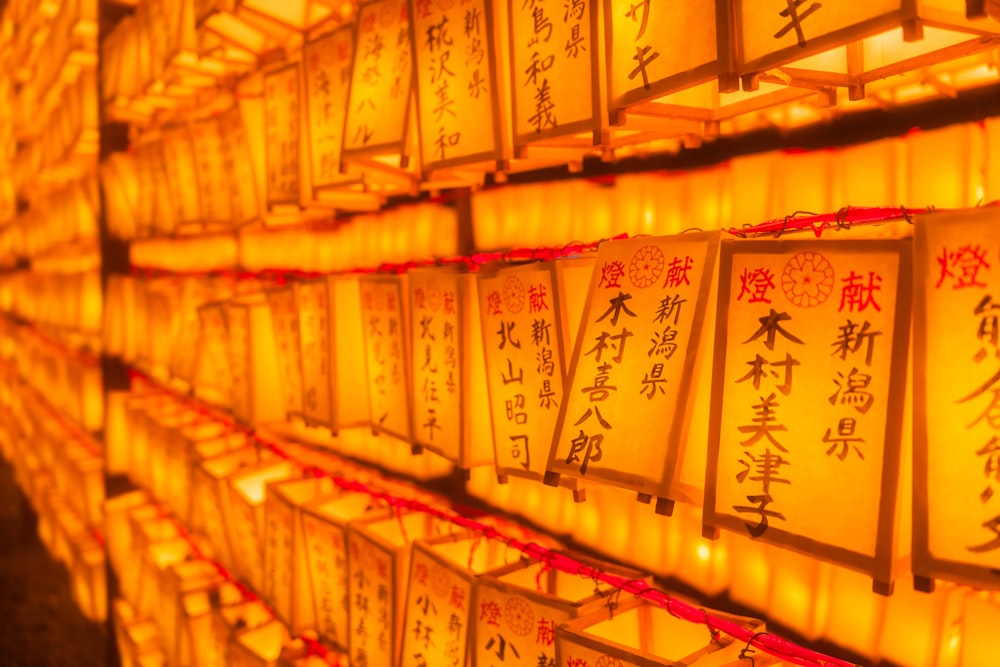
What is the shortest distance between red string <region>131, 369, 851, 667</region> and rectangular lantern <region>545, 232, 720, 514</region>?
37cm

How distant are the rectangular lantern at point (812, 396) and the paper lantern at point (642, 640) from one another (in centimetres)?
45

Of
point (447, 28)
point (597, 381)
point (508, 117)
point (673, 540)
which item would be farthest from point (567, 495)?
point (447, 28)

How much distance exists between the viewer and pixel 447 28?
212 cm

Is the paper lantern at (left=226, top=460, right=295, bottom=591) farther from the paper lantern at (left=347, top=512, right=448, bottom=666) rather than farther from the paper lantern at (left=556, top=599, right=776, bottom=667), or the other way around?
the paper lantern at (left=556, top=599, right=776, bottom=667)

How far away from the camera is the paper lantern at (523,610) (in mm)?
2012

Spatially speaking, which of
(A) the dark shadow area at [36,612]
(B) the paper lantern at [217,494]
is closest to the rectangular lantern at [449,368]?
(B) the paper lantern at [217,494]

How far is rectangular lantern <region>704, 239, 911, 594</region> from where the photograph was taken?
1309 mm

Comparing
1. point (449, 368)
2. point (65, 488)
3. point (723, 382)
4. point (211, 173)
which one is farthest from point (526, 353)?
point (65, 488)

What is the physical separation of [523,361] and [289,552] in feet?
5.19

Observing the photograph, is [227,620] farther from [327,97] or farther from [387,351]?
[327,97]

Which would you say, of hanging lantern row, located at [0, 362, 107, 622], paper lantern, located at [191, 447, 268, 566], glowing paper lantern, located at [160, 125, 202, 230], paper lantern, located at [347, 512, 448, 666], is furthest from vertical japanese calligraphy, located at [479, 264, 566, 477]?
hanging lantern row, located at [0, 362, 107, 622]

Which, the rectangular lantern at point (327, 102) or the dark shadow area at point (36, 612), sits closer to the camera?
the rectangular lantern at point (327, 102)

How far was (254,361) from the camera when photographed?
11.1 ft

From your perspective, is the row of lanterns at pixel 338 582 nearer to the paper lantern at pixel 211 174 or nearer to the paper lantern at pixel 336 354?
the paper lantern at pixel 336 354
